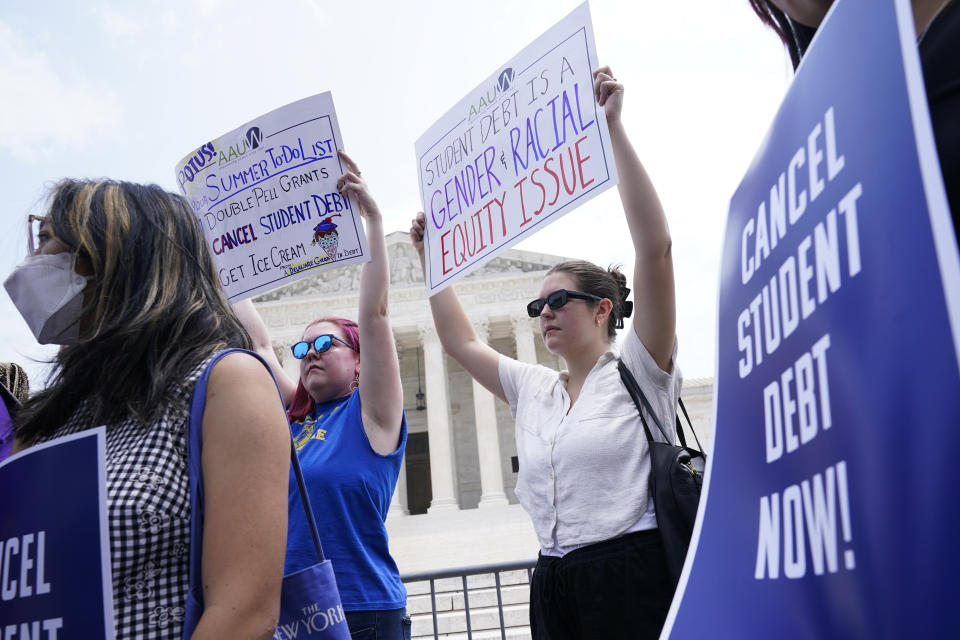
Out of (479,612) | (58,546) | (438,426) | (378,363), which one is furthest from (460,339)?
(438,426)

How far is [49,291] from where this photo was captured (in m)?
1.81

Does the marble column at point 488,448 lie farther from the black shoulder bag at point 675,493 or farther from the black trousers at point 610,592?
the black shoulder bag at point 675,493

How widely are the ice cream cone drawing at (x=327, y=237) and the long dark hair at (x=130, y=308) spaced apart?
1.68 m

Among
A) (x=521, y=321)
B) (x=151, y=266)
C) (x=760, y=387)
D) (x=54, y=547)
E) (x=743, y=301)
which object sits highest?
(x=521, y=321)

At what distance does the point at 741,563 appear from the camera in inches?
35.4

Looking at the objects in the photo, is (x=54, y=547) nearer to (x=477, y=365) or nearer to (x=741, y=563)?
(x=741, y=563)

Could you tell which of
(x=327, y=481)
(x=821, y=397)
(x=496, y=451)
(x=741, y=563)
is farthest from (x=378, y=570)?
(x=496, y=451)

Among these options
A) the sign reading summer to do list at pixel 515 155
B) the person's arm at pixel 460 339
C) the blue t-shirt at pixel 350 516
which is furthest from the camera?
the person's arm at pixel 460 339

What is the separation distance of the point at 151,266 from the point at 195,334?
20 cm

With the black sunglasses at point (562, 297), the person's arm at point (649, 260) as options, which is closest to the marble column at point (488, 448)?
the black sunglasses at point (562, 297)

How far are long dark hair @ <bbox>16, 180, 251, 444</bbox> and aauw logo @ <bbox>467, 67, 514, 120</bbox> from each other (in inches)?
73.9

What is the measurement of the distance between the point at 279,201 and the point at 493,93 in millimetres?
1190

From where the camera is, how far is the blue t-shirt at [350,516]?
2.80m

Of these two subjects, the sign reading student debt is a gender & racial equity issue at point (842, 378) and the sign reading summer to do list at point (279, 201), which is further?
the sign reading summer to do list at point (279, 201)
